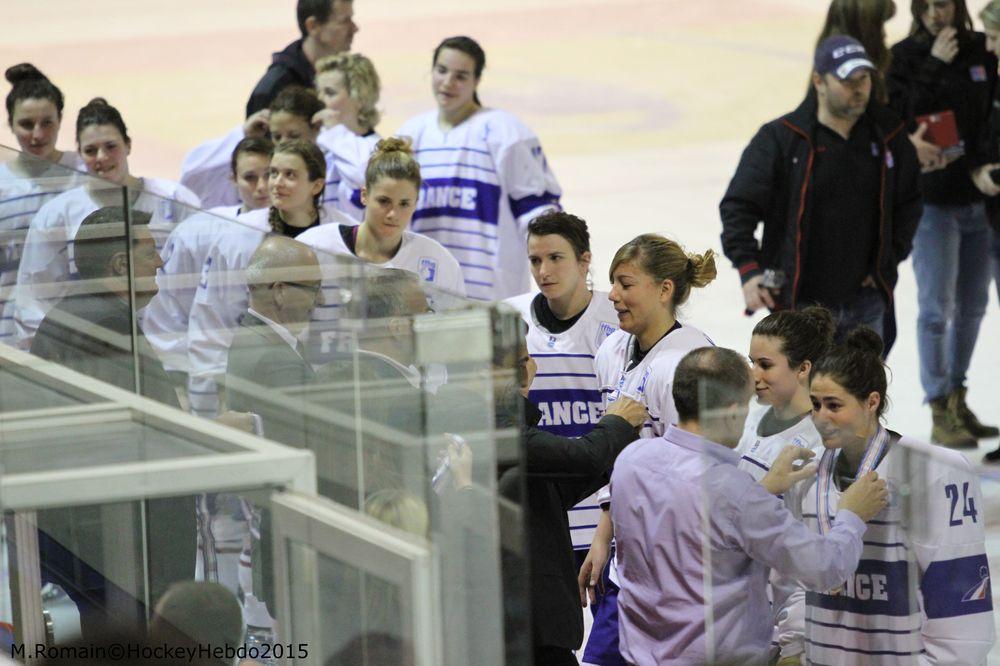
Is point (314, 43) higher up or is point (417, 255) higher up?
point (314, 43)

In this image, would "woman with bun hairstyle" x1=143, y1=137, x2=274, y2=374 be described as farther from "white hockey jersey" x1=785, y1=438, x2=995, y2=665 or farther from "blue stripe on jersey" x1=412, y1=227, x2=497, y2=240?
"blue stripe on jersey" x1=412, y1=227, x2=497, y2=240

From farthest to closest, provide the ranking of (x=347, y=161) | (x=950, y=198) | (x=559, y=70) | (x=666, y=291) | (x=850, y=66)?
(x=559, y=70) < (x=950, y=198) < (x=347, y=161) < (x=850, y=66) < (x=666, y=291)

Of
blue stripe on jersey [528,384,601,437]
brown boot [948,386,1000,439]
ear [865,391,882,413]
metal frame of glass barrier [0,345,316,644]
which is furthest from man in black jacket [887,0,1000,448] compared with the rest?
metal frame of glass barrier [0,345,316,644]

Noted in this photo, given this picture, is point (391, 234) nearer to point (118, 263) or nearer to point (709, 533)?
point (118, 263)

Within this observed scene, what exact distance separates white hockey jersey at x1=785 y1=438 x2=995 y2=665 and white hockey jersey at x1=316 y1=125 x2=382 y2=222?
3605 millimetres

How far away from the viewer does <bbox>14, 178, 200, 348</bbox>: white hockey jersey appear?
311 centimetres

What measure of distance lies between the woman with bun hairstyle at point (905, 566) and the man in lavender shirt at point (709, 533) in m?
0.03

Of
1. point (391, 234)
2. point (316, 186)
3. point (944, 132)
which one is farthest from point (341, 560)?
point (944, 132)

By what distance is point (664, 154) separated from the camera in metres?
10.9

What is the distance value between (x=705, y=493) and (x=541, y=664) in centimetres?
80

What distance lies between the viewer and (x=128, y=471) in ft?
9.16

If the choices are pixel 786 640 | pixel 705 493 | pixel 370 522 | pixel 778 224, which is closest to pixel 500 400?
pixel 370 522

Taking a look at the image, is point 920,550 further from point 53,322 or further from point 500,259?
point 500,259

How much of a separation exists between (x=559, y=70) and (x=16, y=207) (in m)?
9.05
